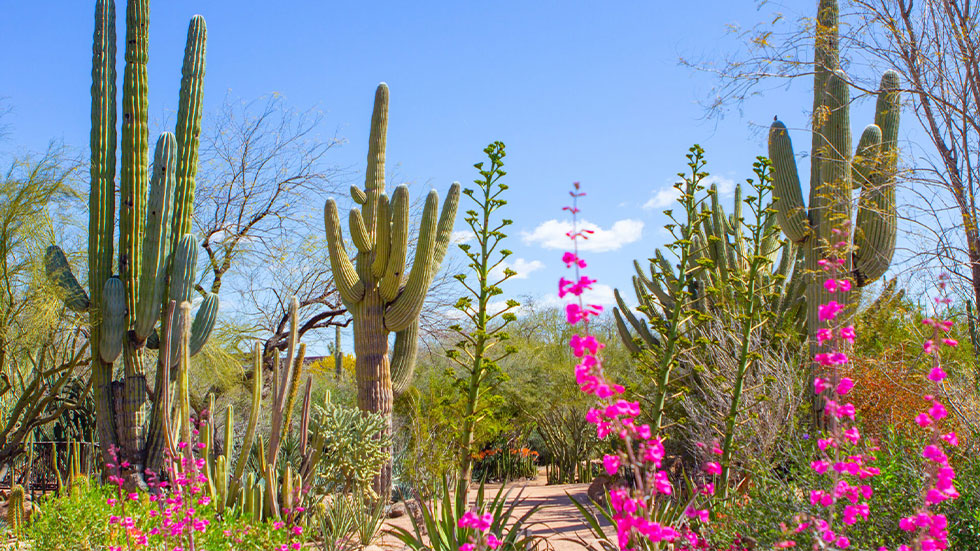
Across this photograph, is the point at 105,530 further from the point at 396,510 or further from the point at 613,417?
the point at 396,510

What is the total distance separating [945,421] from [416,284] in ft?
17.6

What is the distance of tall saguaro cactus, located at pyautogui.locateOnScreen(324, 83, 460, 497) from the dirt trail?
1596 mm

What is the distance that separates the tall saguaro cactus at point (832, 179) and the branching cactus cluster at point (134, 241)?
6.47 metres

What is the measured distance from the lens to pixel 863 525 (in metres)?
3.73

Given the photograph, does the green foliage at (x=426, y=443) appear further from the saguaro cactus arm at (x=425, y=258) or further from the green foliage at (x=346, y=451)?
the saguaro cactus arm at (x=425, y=258)

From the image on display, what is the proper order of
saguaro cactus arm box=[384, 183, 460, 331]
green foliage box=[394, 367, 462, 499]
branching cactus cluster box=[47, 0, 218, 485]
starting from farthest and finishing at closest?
green foliage box=[394, 367, 462, 499]
saguaro cactus arm box=[384, 183, 460, 331]
branching cactus cluster box=[47, 0, 218, 485]

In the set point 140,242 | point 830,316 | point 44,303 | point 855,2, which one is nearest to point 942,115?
point 855,2

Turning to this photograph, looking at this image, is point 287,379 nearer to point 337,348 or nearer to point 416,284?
point 416,284

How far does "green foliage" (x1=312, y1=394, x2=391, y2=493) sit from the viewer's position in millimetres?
7723

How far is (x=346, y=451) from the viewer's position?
7.79m

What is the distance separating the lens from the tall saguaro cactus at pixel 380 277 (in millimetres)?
8672

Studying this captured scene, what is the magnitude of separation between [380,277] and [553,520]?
3.81 m

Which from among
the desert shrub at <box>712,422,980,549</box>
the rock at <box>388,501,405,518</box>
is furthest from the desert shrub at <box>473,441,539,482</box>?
the desert shrub at <box>712,422,980,549</box>

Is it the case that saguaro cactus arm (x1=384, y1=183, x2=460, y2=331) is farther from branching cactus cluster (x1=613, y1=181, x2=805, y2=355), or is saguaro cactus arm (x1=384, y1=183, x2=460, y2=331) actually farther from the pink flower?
the pink flower
